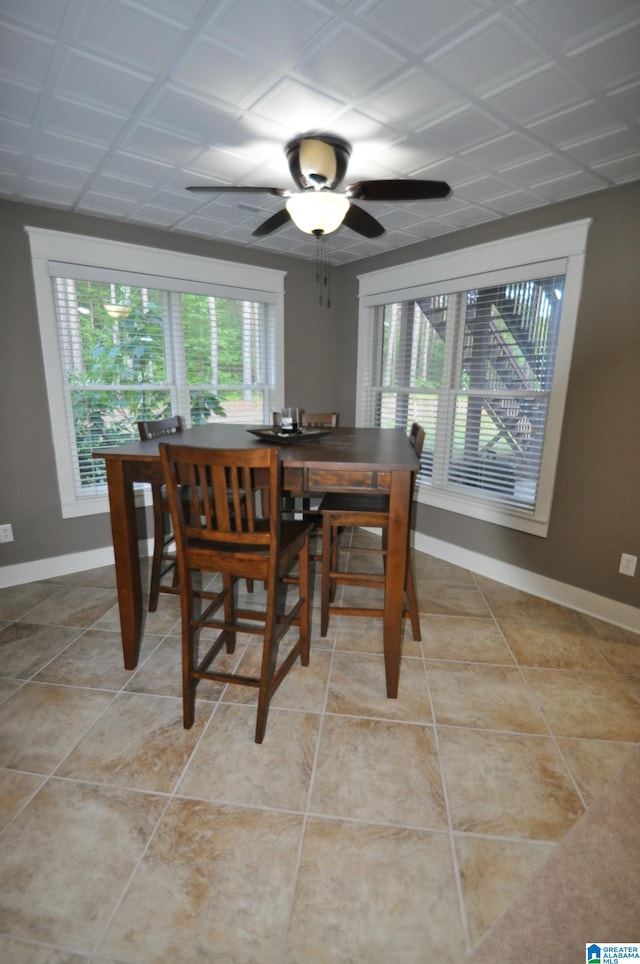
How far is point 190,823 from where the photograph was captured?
1.34 metres

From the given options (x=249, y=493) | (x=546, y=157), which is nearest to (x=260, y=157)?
(x=546, y=157)

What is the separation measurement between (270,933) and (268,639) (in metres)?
0.74

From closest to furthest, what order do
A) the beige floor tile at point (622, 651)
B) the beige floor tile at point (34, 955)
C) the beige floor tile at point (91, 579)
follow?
the beige floor tile at point (34, 955) → the beige floor tile at point (622, 651) → the beige floor tile at point (91, 579)

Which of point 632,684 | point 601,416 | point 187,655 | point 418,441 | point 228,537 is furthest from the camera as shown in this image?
point 601,416

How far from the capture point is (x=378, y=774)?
4.95ft

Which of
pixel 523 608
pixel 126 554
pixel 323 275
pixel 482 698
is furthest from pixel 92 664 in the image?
pixel 323 275

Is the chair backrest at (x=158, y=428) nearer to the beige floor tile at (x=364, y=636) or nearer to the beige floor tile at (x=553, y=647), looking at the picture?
the beige floor tile at (x=364, y=636)

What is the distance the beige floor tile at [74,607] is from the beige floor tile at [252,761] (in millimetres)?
1172

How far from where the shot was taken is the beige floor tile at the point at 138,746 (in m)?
1.49

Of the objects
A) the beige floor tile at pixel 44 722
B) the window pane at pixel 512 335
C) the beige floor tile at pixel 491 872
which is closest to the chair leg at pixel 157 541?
the beige floor tile at pixel 44 722

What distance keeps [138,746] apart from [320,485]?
3.90 feet

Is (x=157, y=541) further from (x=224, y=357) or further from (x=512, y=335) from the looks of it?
(x=512, y=335)

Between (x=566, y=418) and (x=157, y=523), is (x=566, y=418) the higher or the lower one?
the higher one

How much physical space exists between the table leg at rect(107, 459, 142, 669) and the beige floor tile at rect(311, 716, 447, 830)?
966 millimetres
